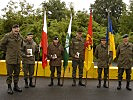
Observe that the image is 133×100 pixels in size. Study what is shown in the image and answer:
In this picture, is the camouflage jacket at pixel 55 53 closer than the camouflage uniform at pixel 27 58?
No

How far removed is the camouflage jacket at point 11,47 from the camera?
7.72 metres

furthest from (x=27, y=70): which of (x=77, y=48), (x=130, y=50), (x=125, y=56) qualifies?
(x=130, y=50)

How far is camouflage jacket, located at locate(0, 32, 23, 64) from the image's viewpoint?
7.72m

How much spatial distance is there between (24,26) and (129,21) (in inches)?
510

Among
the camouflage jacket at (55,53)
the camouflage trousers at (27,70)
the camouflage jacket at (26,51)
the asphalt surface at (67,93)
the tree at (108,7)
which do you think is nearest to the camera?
the asphalt surface at (67,93)

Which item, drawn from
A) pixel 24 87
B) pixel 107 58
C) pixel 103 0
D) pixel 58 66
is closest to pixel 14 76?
pixel 24 87

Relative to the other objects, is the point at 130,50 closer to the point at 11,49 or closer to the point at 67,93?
the point at 67,93

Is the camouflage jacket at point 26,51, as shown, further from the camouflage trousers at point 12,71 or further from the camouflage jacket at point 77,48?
the camouflage jacket at point 77,48

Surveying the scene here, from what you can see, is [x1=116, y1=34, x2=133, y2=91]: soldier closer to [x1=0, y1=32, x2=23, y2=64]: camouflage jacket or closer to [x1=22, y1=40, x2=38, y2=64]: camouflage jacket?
[x1=22, y1=40, x2=38, y2=64]: camouflage jacket

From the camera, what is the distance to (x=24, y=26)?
16.3 m

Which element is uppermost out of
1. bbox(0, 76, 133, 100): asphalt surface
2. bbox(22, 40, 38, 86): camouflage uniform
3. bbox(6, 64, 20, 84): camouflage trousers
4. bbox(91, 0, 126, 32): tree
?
bbox(91, 0, 126, 32): tree

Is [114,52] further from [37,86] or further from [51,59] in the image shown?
[37,86]

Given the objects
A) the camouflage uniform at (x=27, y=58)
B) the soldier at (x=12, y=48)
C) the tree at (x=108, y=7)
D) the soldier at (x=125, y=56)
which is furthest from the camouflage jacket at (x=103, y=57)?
the tree at (x=108, y=7)

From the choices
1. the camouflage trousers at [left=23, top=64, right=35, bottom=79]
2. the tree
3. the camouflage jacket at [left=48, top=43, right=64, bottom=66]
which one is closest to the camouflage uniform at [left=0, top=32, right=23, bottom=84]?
the camouflage trousers at [left=23, top=64, right=35, bottom=79]
